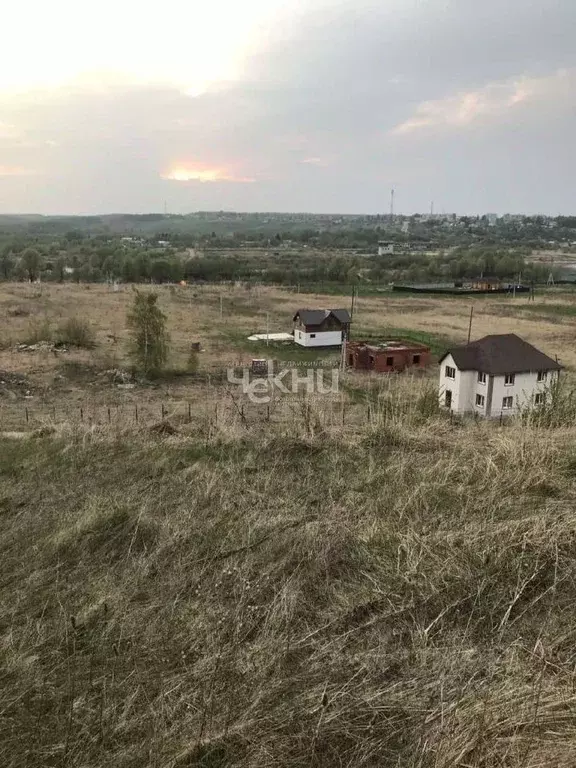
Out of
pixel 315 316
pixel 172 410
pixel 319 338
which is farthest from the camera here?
pixel 319 338

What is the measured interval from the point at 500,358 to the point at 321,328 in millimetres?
11522

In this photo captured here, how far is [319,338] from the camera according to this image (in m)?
26.3

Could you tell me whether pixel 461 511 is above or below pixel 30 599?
above

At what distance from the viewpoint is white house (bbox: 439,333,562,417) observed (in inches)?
610

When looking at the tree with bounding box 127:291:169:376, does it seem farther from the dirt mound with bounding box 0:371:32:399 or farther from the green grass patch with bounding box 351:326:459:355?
the green grass patch with bounding box 351:326:459:355

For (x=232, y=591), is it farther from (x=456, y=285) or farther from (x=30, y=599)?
(x=456, y=285)

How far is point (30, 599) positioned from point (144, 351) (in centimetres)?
1636

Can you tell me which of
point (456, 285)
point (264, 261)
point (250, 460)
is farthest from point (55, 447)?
point (264, 261)

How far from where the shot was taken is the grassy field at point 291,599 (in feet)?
8.52

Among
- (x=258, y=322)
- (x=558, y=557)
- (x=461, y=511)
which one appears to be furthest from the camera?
(x=258, y=322)

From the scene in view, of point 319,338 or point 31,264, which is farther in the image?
point 31,264

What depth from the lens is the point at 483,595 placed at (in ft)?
11.4

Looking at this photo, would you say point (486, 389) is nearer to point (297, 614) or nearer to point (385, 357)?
point (385, 357)

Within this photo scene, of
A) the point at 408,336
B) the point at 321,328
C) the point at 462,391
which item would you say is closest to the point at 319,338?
the point at 321,328
